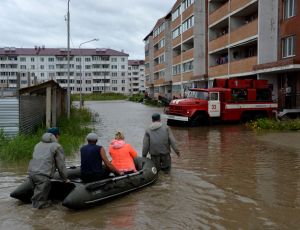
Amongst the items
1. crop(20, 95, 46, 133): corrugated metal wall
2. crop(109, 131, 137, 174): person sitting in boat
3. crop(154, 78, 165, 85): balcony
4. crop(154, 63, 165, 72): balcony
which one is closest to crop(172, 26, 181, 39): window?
crop(154, 63, 165, 72): balcony

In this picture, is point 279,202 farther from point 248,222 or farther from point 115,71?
point 115,71

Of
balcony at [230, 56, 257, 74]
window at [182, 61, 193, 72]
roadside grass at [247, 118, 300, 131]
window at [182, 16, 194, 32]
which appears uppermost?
window at [182, 16, 194, 32]

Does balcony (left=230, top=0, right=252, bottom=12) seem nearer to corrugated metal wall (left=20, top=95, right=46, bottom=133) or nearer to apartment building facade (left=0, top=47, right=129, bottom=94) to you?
corrugated metal wall (left=20, top=95, right=46, bottom=133)

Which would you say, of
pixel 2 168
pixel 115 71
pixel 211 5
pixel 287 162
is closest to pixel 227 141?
pixel 287 162

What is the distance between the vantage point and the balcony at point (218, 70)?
3600 cm

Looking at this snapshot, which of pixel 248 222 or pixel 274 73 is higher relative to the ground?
pixel 274 73

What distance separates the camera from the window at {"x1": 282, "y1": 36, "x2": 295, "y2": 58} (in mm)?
26875

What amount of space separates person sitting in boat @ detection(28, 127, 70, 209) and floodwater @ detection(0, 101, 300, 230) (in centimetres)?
24

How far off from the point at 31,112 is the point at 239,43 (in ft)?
66.7

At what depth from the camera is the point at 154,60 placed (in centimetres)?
8125

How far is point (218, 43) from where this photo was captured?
38.5m

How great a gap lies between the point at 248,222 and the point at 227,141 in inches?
432

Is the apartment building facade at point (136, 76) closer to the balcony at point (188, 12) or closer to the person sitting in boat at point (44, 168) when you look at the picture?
the balcony at point (188, 12)

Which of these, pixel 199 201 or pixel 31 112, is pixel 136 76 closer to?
pixel 31 112
